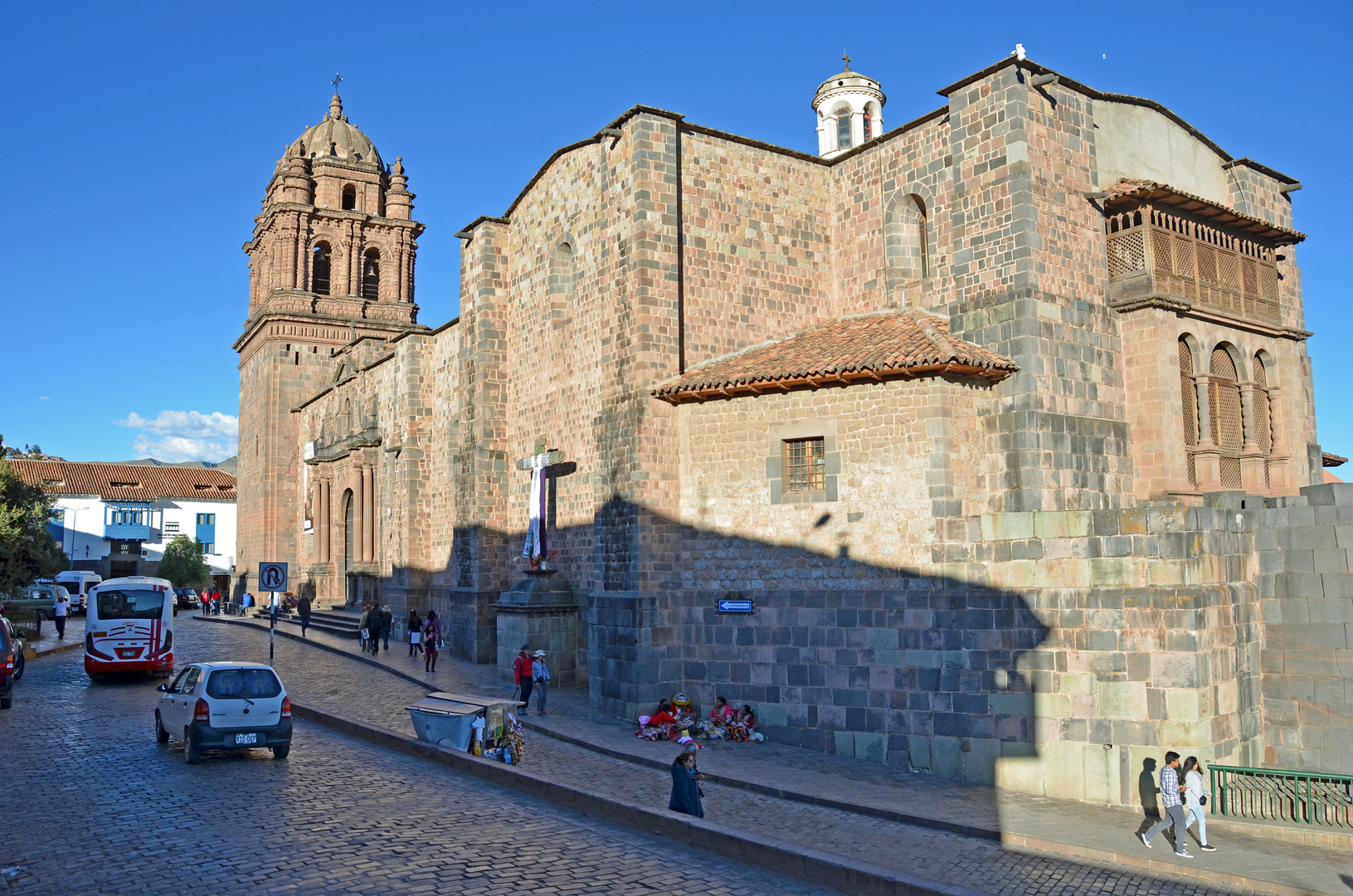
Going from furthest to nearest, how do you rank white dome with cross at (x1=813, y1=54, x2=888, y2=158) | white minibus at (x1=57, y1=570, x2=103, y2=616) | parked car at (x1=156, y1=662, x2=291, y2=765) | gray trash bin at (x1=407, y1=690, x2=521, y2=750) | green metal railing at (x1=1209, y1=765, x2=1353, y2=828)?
white minibus at (x1=57, y1=570, x2=103, y2=616), white dome with cross at (x1=813, y1=54, x2=888, y2=158), gray trash bin at (x1=407, y1=690, x2=521, y2=750), parked car at (x1=156, y1=662, x2=291, y2=765), green metal railing at (x1=1209, y1=765, x2=1353, y2=828)

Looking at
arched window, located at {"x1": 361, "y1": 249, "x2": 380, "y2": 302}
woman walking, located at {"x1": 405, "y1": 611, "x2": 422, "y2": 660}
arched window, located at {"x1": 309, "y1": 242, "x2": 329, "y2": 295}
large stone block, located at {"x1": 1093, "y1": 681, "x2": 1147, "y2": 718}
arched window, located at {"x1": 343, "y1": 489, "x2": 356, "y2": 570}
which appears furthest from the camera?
arched window, located at {"x1": 361, "y1": 249, "x2": 380, "y2": 302}

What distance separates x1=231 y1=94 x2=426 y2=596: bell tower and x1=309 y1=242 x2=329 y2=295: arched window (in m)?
0.04

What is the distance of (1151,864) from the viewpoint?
1105cm

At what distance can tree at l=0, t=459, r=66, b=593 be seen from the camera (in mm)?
30047

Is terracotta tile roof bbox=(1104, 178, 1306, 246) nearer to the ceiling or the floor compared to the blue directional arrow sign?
nearer to the ceiling

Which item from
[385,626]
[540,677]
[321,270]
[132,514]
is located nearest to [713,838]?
[540,677]

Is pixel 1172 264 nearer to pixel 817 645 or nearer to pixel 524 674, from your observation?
pixel 817 645

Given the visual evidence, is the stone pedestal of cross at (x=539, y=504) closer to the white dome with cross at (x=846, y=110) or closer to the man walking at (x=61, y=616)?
the white dome with cross at (x=846, y=110)

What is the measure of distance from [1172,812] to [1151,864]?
1.01m

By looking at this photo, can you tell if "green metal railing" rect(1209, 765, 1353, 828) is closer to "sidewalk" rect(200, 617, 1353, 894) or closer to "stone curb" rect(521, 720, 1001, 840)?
"sidewalk" rect(200, 617, 1353, 894)

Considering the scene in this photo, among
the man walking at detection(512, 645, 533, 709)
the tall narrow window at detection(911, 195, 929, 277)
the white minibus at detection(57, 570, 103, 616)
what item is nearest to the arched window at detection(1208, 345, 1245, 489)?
the tall narrow window at detection(911, 195, 929, 277)

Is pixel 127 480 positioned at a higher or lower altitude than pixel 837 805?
higher

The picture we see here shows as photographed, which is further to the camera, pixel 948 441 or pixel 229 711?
pixel 948 441

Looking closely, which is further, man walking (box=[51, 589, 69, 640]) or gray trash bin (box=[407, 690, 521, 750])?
man walking (box=[51, 589, 69, 640])
